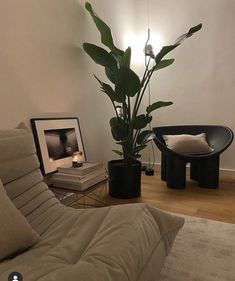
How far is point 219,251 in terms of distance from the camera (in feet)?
5.08

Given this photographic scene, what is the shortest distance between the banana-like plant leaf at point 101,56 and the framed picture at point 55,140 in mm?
624

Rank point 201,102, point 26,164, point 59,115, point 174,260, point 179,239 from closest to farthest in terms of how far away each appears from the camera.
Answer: point 26,164
point 174,260
point 179,239
point 59,115
point 201,102

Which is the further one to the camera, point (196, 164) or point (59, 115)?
point (196, 164)

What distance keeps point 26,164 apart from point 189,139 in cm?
207

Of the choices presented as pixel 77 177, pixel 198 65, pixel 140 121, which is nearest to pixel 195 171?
pixel 140 121

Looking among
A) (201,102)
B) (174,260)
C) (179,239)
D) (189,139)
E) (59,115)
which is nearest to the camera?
(174,260)

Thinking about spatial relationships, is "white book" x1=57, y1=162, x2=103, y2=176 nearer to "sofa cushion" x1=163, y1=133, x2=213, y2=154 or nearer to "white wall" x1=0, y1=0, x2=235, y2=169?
"white wall" x1=0, y1=0, x2=235, y2=169

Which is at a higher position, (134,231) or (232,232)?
(134,231)

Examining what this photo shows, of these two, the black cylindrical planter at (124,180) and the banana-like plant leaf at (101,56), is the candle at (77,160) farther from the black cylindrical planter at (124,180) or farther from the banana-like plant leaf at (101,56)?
the banana-like plant leaf at (101,56)

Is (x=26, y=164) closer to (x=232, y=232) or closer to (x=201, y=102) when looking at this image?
(x=232, y=232)

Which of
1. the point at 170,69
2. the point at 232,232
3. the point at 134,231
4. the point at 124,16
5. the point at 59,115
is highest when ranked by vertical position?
the point at 124,16

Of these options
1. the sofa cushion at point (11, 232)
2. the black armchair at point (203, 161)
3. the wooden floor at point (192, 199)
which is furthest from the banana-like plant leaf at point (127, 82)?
the sofa cushion at point (11, 232)

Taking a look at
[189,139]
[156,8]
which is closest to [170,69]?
[156,8]

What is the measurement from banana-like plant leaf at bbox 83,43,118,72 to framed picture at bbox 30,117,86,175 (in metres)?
0.62
